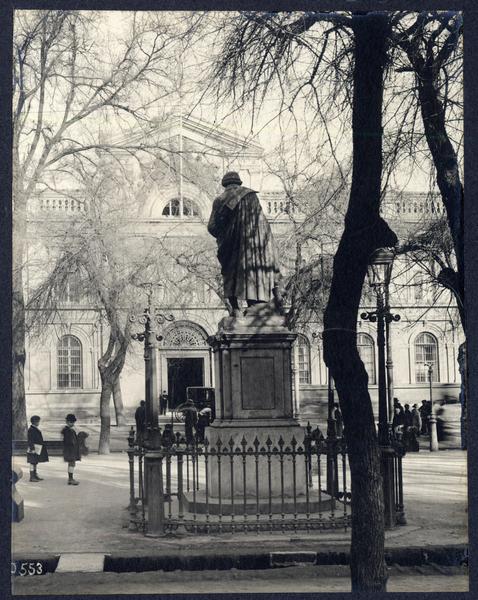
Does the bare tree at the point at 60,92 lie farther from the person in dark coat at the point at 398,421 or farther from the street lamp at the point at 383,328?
the person in dark coat at the point at 398,421

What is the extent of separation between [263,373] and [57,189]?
2.72m

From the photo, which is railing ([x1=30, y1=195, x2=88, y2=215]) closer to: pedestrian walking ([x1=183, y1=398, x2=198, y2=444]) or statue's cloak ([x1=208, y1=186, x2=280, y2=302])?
statue's cloak ([x1=208, y1=186, x2=280, y2=302])

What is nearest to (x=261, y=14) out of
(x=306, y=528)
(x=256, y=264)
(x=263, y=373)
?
(x=256, y=264)

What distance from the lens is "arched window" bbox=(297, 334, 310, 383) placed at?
10148 mm

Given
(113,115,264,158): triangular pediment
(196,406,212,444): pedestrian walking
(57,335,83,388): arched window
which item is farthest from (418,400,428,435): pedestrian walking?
(57,335,83,388): arched window

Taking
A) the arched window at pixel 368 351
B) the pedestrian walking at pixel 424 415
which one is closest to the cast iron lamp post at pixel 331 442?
the arched window at pixel 368 351

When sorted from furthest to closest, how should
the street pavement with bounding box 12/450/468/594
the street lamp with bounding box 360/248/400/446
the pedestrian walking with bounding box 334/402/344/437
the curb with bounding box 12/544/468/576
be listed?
1. the pedestrian walking with bounding box 334/402/344/437
2. the street lamp with bounding box 360/248/400/446
3. the curb with bounding box 12/544/468/576
4. the street pavement with bounding box 12/450/468/594

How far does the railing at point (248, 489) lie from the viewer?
9.80m

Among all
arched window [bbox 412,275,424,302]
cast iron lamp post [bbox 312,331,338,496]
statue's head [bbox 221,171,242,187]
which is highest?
statue's head [bbox 221,171,242,187]

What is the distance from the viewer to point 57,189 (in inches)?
393

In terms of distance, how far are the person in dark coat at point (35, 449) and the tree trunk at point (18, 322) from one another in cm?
9

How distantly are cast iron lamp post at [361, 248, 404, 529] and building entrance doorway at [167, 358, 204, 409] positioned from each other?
6.10ft

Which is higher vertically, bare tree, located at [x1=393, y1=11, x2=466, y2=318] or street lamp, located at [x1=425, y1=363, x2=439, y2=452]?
bare tree, located at [x1=393, y1=11, x2=466, y2=318]

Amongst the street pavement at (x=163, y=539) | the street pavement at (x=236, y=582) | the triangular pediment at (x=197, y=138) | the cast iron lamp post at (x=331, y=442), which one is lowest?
the street pavement at (x=236, y=582)
